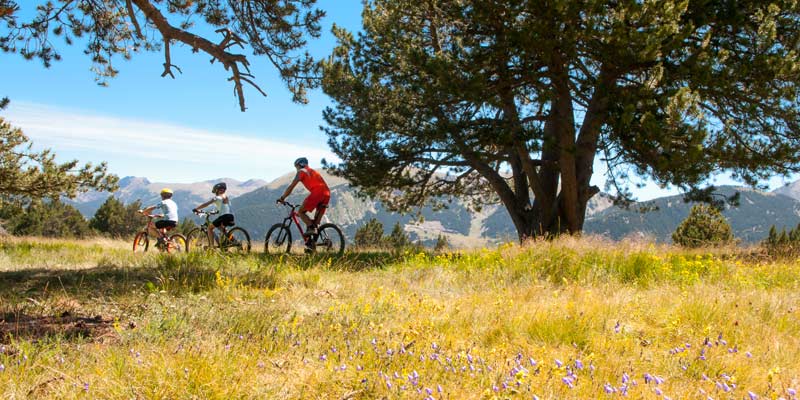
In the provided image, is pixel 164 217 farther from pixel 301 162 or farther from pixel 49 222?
pixel 49 222

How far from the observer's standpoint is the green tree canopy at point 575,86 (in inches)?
393

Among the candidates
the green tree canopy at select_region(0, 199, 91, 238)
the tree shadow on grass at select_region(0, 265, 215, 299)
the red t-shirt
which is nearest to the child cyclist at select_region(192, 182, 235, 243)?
the red t-shirt

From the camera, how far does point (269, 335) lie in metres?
3.61

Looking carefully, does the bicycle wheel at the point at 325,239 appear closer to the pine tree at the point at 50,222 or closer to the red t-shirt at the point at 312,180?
the red t-shirt at the point at 312,180

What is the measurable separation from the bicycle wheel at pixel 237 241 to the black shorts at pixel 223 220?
0.79 feet

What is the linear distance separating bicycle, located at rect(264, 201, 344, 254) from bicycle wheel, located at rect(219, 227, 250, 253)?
17.5 inches

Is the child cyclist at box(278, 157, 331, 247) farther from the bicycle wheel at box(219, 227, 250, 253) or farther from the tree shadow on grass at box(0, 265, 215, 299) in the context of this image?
the tree shadow on grass at box(0, 265, 215, 299)

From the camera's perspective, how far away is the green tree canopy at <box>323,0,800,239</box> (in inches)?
393

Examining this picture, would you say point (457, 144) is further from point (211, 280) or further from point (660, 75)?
point (211, 280)

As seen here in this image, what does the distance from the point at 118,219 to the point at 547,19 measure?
227 feet

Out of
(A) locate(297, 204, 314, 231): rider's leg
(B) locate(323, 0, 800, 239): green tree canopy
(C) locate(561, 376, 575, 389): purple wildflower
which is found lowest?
(C) locate(561, 376, 575, 389): purple wildflower

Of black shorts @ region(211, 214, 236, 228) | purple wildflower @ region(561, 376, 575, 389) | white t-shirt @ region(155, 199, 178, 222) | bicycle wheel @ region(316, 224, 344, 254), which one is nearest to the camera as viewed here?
purple wildflower @ region(561, 376, 575, 389)

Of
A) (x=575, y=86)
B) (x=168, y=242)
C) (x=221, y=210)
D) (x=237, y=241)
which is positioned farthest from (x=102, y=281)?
(x=575, y=86)

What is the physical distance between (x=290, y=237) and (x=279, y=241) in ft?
0.89
